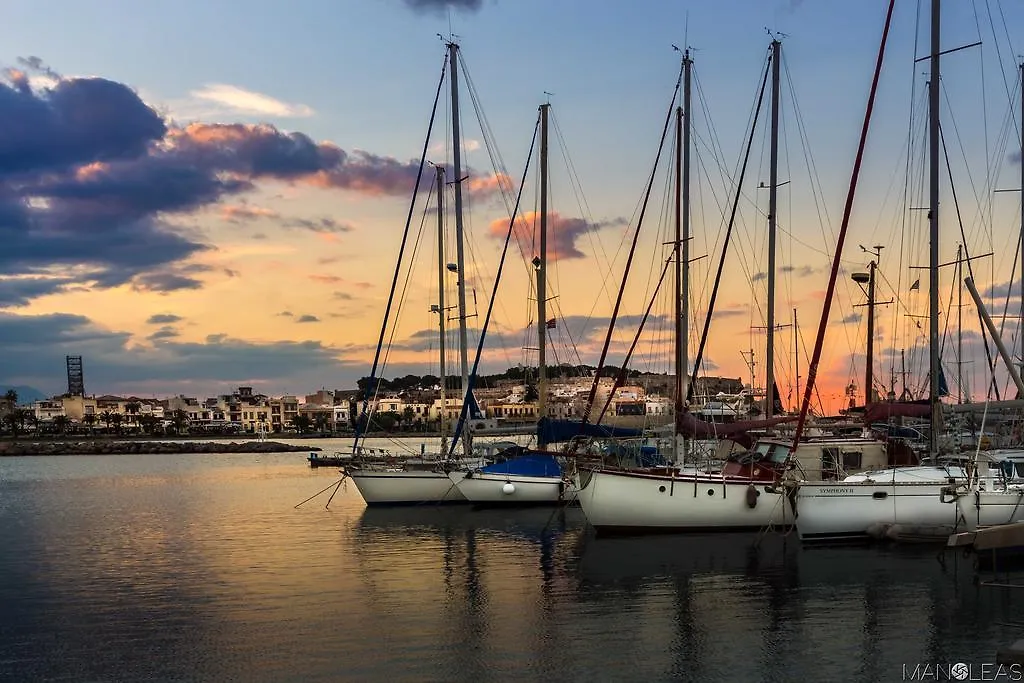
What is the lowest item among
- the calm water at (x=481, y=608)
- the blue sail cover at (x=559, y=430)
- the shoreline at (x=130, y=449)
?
the shoreline at (x=130, y=449)

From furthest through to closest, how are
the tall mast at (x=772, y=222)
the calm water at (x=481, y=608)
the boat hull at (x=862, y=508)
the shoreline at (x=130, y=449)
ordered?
the shoreline at (x=130, y=449) < the tall mast at (x=772, y=222) < the boat hull at (x=862, y=508) < the calm water at (x=481, y=608)

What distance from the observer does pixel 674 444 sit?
3403 cm

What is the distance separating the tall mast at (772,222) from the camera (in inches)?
1512

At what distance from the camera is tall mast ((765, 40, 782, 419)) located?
126 feet

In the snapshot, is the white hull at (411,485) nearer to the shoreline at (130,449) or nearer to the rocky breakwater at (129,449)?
the shoreline at (130,449)

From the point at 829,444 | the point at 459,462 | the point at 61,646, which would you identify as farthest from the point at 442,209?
the point at 61,646

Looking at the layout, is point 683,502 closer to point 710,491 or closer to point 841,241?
point 710,491

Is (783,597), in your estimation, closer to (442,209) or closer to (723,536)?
(723,536)

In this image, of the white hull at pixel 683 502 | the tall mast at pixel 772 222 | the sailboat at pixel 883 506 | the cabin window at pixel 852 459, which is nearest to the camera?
the sailboat at pixel 883 506

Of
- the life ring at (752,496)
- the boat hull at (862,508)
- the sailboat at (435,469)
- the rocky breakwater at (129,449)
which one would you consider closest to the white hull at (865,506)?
the boat hull at (862,508)

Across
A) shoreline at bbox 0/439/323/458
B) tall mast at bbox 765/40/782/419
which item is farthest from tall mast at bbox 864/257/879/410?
shoreline at bbox 0/439/323/458

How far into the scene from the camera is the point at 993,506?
27.4 metres

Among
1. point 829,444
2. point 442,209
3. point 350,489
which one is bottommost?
point 350,489

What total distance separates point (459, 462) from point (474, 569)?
54.1 feet
